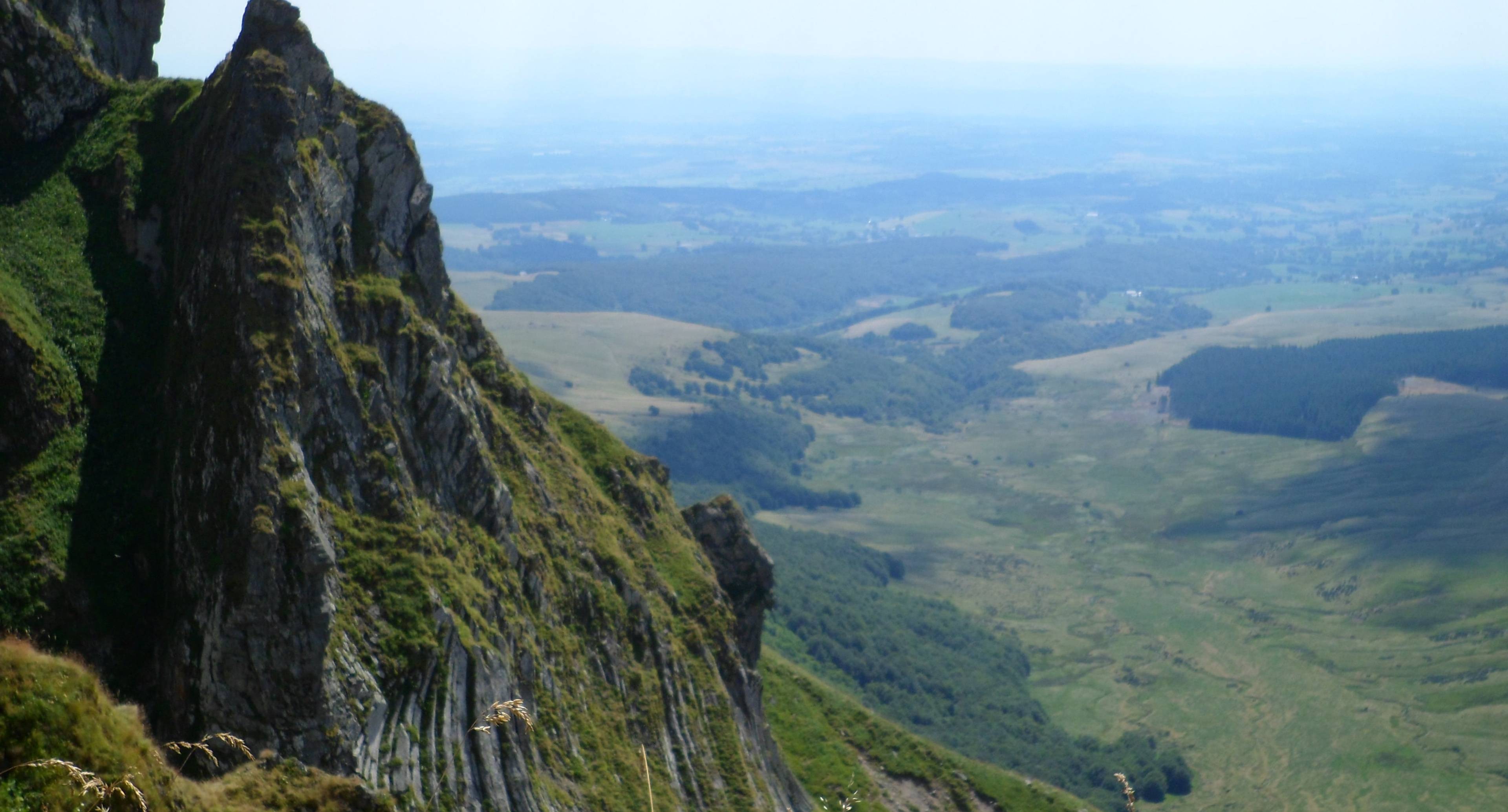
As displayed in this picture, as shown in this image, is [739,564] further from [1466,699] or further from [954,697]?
[1466,699]

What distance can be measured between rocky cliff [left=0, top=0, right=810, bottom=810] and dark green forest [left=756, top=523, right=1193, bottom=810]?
98.2 m

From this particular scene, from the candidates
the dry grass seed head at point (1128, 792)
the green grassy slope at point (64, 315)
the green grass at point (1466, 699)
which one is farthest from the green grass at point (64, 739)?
the green grass at point (1466, 699)

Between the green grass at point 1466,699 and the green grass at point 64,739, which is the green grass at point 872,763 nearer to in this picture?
the green grass at point 64,739

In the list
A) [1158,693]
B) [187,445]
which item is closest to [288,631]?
[187,445]

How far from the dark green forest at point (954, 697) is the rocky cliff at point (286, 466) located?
98.2 metres

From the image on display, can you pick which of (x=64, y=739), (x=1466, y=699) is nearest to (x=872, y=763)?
(x=64, y=739)

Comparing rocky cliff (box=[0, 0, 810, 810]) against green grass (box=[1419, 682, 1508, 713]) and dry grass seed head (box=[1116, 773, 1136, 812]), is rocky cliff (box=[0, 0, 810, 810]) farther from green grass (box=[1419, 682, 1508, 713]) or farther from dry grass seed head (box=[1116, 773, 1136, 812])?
green grass (box=[1419, 682, 1508, 713])

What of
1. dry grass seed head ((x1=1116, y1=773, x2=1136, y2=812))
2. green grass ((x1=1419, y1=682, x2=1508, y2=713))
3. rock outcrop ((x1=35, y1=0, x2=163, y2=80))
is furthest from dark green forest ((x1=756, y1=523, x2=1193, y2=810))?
dry grass seed head ((x1=1116, y1=773, x2=1136, y2=812))

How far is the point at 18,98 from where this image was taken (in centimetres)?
4869

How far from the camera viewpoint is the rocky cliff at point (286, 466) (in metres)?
35.0

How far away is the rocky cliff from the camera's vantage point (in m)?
35.0

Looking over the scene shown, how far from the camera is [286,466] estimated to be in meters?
36.8

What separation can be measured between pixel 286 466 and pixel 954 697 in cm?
15179

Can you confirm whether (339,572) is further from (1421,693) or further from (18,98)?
(1421,693)
